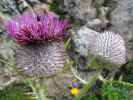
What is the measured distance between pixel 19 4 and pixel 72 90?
1426 mm

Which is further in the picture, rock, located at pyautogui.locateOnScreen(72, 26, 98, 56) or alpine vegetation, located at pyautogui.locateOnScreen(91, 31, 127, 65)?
rock, located at pyautogui.locateOnScreen(72, 26, 98, 56)

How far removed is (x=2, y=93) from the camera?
582 centimetres

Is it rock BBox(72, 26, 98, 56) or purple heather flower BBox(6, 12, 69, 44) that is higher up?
purple heather flower BBox(6, 12, 69, 44)

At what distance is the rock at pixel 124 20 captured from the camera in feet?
21.8

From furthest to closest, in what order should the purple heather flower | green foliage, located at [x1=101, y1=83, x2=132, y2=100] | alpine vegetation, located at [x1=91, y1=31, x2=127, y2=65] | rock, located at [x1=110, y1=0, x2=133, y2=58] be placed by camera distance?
rock, located at [x1=110, y1=0, x2=133, y2=58]
green foliage, located at [x1=101, y1=83, x2=132, y2=100]
alpine vegetation, located at [x1=91, y1=31, x2=127, y2=65]
the purple heather flower

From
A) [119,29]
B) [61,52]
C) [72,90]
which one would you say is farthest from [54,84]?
[61,52]

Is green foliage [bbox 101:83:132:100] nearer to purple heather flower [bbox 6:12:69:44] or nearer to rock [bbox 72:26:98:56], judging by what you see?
rock [bbox 72:26:98:56]

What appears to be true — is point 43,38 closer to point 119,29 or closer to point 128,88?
point 128,88

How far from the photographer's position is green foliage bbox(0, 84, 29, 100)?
5723 millimetres

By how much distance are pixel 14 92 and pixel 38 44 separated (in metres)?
2.14

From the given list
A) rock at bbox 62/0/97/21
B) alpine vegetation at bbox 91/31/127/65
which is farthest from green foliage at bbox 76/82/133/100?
alpine vegetation at bbox 91/31/127/65

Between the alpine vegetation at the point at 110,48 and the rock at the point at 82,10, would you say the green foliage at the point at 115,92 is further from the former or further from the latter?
the alpine vegetation at the point at 110,48

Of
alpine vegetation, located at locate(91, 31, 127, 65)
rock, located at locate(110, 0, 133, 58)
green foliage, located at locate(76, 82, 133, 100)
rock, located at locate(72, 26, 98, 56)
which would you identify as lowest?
green foliage, located at locate(76, 82, 133, 100)

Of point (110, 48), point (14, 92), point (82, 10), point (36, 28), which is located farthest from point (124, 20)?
point (36, 28)
